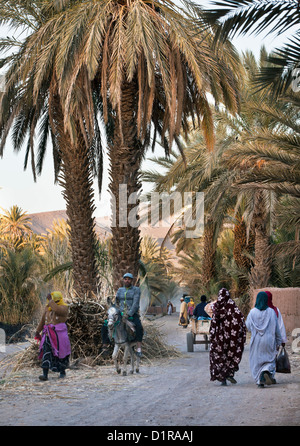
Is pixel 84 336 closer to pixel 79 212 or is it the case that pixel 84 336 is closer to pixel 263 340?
pixel 79 212

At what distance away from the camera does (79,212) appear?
1598 cm

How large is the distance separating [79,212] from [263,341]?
6.31 m

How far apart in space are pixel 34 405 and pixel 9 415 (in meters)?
0.84

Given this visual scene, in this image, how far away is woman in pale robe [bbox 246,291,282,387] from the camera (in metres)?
10.8

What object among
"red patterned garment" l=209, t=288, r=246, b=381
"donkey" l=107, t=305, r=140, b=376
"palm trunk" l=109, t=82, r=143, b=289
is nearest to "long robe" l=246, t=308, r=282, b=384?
"red patterned garment" l=209, t=288, r=246, b=381

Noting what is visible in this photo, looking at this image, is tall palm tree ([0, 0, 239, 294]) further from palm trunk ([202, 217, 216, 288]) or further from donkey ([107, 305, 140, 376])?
palm trunk ([202, 217, 216, 288])

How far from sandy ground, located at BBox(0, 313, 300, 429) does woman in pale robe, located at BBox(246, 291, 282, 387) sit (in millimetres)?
230

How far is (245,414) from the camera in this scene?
7910mm

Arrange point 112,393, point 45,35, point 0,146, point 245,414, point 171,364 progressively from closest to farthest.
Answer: point 245,414, point 112,393, point 171,364, point 45,35, point 0,146

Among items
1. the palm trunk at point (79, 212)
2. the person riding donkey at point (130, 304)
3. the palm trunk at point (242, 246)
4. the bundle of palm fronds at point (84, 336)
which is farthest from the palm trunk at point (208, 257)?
the person riding donkey at point (130, 304)

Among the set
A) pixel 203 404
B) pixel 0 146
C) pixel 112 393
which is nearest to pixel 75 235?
pixel 0 146

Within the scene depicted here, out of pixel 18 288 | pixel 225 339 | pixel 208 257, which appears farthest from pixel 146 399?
pixel 208 257

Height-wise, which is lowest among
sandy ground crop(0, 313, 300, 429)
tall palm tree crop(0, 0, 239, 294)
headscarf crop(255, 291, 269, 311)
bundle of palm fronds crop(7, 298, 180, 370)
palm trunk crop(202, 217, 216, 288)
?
sandy ground crop(0, 313, 300, 429)

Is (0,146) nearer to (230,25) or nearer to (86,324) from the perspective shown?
(86,324)
